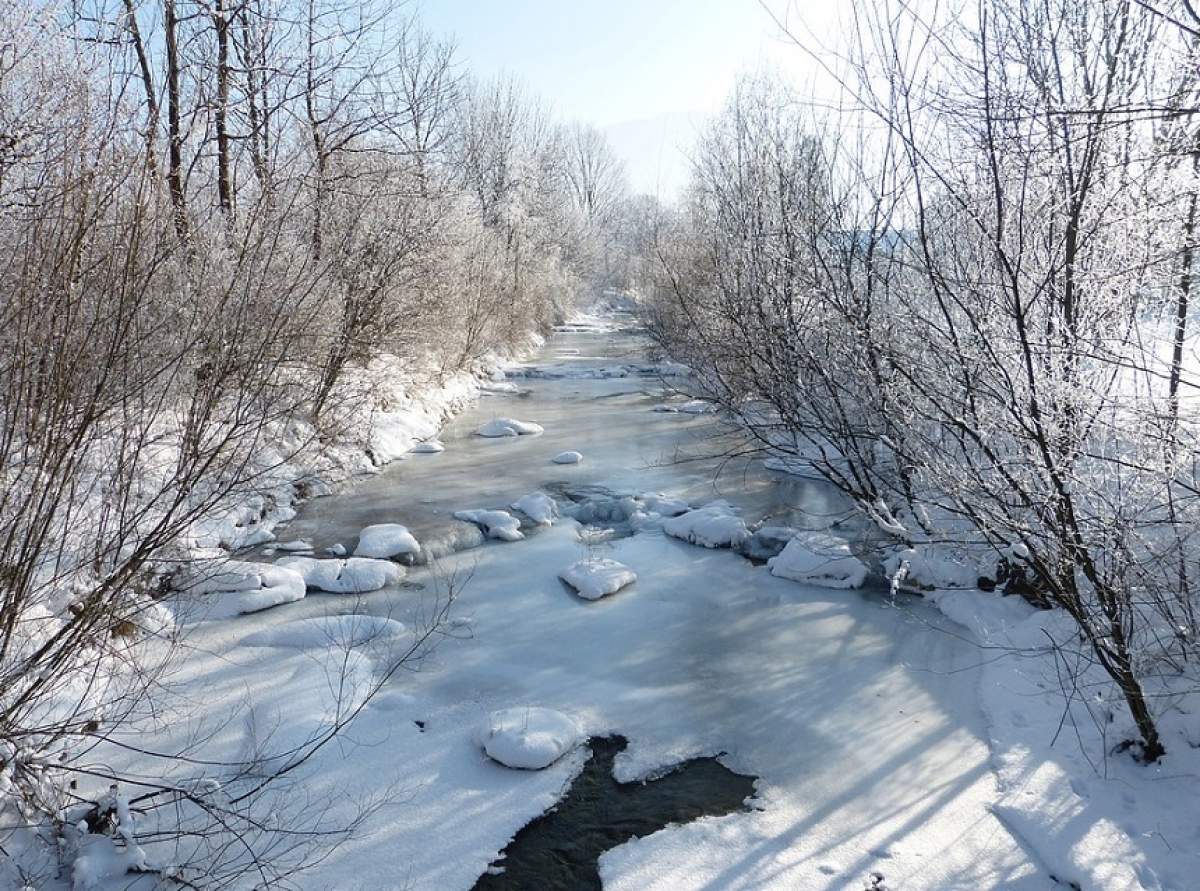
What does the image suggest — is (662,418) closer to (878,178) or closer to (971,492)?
(878,178)

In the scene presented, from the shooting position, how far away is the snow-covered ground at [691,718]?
374cm

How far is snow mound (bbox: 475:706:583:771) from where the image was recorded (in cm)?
441

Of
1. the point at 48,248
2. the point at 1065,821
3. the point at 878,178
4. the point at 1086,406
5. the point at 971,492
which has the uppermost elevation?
the point at 878,178

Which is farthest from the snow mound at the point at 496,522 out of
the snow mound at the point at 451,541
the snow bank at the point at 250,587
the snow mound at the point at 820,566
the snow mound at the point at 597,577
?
the snow mound at the point at 820,566

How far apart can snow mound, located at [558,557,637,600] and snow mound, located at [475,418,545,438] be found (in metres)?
6.11

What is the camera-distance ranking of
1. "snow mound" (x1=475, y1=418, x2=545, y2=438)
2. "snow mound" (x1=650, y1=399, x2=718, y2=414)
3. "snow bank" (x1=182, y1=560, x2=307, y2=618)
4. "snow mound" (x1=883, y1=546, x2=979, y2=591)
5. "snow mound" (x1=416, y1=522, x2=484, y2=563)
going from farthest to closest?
"snow mound" (x1=650, y1=399, x2=718, y2=414) < "snow mound" (x1=475, y1=418, x2=545, y2=438) < "snow mound" (x1=416, y1=522, x2=484, y2=563) < "snow mound" (x1=883, y1=546, x2=979, y2=591) < "snow bank" (x1=182, y1=560, x2=307, y2=618)

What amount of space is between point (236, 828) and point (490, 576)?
3.70 meters

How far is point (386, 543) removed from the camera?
306 inches

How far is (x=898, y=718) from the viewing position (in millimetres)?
5051

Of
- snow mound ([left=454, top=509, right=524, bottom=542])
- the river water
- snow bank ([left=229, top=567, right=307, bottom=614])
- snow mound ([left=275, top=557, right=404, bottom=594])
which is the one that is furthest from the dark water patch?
snow mound ([left=454, top=509, right=524, bottom=542])

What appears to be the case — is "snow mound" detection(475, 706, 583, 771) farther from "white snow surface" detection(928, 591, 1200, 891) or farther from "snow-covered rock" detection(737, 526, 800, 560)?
"snow-covered rock" detection(737, 526, 800, 560)

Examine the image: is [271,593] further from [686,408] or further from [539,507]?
[686,408]

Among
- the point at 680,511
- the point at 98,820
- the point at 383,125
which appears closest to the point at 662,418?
the point at 680,511

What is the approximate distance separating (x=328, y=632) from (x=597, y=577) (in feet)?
7.36
